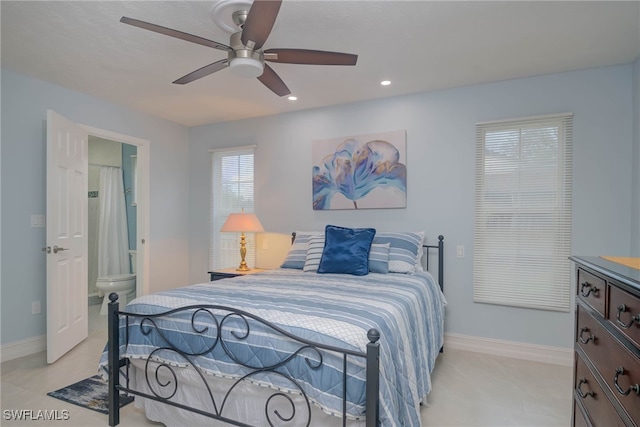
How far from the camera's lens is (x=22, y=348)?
3090 millimetres

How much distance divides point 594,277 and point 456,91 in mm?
2458

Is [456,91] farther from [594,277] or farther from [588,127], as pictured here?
[594,277]

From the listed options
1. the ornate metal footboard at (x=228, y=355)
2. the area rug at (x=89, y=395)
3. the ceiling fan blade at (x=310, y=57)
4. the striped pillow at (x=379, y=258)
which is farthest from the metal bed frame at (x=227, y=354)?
the striped pillow at (x=379, y=258)

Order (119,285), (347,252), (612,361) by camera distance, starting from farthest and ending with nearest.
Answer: (119,285) < (347,252) < (612,361)

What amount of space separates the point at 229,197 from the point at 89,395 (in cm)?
265

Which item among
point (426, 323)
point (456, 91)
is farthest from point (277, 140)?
point (426, 323)

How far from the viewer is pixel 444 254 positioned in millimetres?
3438

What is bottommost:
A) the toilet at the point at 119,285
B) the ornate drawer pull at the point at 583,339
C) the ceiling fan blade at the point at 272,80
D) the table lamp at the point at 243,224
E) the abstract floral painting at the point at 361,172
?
the toilet at the point at 119,285

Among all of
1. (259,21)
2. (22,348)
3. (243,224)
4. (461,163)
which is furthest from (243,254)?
(259,21)

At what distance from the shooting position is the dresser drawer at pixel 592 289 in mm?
1355

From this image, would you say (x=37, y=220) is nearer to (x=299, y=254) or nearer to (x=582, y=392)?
(x=299, y=254)

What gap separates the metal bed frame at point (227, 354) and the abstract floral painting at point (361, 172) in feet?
7.41

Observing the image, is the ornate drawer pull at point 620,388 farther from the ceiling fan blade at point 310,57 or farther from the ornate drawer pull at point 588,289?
the ceiling fan blade at point 310,57

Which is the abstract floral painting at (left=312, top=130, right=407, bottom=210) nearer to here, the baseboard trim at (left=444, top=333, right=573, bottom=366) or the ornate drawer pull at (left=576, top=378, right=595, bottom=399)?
the baseboard trim at (left=444, top=333, right=573, bottom=366)
